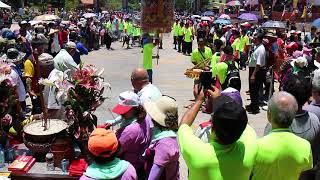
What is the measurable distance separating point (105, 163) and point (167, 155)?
530 mm

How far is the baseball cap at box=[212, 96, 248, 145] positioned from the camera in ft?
9.04

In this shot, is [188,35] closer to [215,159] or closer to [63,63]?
[63,63]

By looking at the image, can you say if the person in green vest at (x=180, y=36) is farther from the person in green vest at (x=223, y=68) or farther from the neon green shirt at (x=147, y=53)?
the person in green vest at (x=223, y=68)

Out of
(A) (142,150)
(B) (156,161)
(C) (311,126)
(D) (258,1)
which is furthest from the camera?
(D) (258,1)

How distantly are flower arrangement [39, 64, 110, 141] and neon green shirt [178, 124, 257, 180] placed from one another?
207 centimetres

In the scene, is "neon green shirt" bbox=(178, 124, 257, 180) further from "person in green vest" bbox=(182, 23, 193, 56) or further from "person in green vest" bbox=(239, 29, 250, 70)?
"person in green vest" bbox=(182, 23, 193, 56)

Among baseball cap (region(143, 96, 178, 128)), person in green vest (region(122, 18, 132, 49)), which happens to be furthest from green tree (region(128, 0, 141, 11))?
baseball cap (region(143, 96, 178, 128))

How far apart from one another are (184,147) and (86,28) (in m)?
20.0

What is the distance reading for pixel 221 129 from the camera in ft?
9.11

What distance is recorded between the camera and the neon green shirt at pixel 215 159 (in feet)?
9.12

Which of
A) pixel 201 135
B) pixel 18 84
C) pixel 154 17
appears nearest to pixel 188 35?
pixel 154 17

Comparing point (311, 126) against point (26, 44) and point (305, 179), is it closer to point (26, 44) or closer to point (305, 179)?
point (305, 179)

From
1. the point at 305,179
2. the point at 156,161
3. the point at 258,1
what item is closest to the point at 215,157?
the point at 156,161

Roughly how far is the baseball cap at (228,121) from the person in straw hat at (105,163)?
2.86ft
